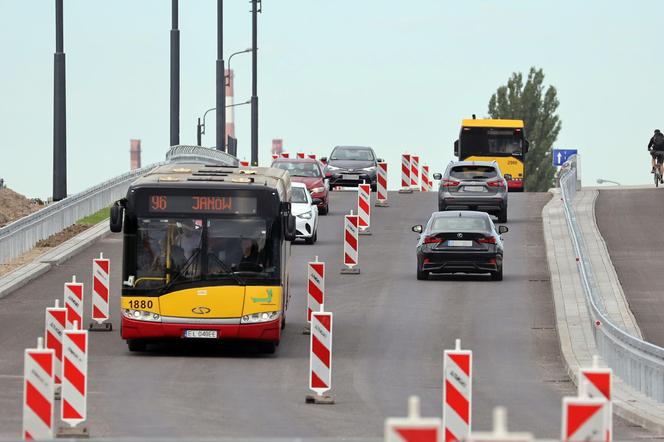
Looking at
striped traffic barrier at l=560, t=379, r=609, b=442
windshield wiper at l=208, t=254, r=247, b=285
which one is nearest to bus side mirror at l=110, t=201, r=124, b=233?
windshield wiper at l=208, t=254, r=247, b=285

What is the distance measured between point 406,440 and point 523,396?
10979 millimetres

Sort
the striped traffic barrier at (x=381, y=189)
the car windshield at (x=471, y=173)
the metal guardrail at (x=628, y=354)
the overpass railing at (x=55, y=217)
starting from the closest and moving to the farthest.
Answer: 1. the metal guardrail at (x=628, y=354)
2. the overpass railing at (x=55, y=217)
3. the car windshield at (x=471, y=173)
4. the striped traffic barrier at (x=381, y=189)

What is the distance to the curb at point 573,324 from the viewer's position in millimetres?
18828

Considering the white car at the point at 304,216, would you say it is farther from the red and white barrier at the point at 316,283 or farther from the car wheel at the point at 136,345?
the car wheel at the point at 136,345

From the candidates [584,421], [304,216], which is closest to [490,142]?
[304,216]

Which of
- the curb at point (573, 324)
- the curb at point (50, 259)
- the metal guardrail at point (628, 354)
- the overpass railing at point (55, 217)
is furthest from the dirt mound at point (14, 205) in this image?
the metal guardrail at point (628, 354)

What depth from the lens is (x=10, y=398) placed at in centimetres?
1980

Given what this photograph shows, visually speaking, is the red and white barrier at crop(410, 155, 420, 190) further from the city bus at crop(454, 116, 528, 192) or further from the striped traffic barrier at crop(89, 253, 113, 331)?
the striped traffic barrier at crop(89, 253, 113, 331)

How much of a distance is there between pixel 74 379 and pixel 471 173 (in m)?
28.7

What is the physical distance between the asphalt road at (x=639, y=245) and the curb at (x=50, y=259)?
429 inches

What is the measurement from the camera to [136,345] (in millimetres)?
25094

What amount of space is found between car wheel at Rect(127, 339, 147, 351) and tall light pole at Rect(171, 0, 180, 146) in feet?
119

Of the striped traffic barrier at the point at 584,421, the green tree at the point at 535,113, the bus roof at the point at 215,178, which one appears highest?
the bus roof at the point at 215,178

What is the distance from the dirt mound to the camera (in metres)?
47.4
